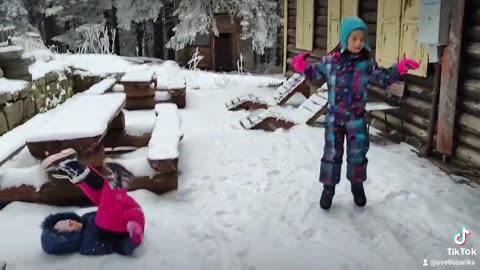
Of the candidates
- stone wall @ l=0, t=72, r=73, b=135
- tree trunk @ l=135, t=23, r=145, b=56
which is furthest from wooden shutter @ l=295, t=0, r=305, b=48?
tree trunk @ l=135, t=23, r=145, b=56

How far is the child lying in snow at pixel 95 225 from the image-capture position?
3.14 metres

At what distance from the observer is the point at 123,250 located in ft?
10.5

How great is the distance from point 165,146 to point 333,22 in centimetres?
514

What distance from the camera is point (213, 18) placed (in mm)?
17484

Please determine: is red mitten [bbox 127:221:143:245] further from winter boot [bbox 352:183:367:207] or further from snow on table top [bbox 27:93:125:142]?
winter boot [bbox 352:183:367:207]

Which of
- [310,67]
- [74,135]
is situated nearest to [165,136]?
[74,135]

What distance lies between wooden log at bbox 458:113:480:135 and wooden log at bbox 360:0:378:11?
2.75 metres

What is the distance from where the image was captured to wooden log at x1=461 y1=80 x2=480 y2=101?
467 centimetres

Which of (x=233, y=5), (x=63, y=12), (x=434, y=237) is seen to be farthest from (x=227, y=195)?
(x=63, y=12)

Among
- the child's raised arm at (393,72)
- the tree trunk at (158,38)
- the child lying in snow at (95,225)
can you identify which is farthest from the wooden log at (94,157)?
the tree trunk at (158,38)

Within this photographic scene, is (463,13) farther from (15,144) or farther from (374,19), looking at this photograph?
(15,144)

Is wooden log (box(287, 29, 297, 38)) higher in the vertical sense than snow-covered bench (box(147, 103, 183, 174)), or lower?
higher

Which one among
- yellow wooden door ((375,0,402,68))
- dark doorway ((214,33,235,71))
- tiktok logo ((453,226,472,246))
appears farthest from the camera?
dark doorway ((214,33,235,71))

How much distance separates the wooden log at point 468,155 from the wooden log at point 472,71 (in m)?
0.77
